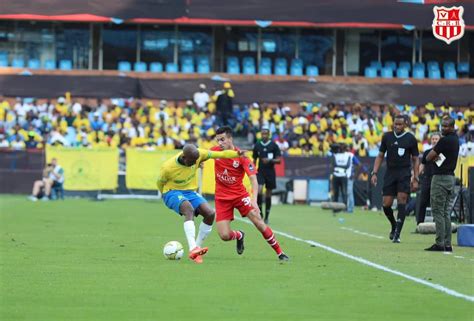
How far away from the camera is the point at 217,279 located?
525 inches

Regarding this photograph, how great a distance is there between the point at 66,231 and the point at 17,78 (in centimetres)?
2771

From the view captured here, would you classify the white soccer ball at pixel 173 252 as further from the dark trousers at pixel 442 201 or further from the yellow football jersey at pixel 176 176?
the dark trousers at pixel 442 201

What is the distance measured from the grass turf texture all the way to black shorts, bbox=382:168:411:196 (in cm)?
89

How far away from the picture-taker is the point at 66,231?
2228cm

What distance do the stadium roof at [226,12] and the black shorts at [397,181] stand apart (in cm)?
2984

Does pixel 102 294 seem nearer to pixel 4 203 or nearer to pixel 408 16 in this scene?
pixel 4 203

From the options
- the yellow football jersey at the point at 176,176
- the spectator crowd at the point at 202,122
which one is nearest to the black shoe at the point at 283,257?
the yellow football jersey at the point at 176,176

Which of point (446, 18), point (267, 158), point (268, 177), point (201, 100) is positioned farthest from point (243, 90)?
point (267, 158)

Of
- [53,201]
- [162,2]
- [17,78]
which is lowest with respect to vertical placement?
[53,201]

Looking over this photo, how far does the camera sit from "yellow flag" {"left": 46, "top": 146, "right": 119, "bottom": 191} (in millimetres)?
39188

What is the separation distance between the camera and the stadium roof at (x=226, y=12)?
50.0m

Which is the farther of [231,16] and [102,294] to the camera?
[231,16]

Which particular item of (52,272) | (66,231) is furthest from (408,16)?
(52,272)

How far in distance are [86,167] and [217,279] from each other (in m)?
26.4
